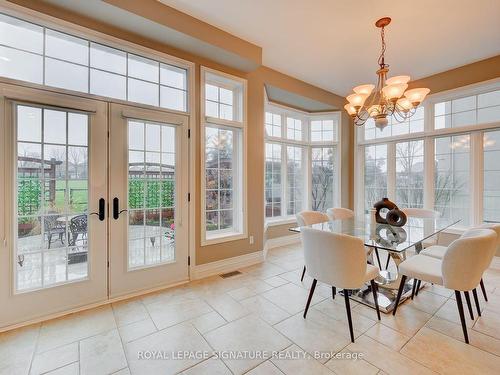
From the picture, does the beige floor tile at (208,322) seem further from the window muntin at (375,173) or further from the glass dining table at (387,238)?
the window muntin at (375,173)

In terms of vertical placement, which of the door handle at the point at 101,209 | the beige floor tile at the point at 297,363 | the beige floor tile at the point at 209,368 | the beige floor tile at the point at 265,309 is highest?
the door handle at the point at 101,209

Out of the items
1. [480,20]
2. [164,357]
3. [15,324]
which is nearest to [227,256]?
[164,357]

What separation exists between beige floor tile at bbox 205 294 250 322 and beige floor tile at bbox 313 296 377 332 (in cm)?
76

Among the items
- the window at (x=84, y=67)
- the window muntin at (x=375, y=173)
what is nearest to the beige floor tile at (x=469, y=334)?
the window muntin at (x=375, y=173)

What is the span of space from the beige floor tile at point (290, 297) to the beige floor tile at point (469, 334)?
100 cm

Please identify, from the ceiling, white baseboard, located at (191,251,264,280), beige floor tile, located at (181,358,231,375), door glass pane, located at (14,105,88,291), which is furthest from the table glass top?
the ceiling

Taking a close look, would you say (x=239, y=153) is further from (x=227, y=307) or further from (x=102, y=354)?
(x=102, y=354)

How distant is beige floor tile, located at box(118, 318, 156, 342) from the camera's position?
1958mm

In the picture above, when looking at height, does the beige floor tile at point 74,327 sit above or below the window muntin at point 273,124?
below

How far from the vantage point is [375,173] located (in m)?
4.95

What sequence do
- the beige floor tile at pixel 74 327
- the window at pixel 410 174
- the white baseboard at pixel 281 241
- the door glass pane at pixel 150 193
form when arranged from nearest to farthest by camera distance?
the beige floor tile at pixel 74 327, the door glass pane at pixel 150 193, the window at pixel 410 174, the white baseboard at pixel 281 241

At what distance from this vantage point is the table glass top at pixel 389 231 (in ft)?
6.96

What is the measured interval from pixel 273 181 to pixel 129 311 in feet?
10.5

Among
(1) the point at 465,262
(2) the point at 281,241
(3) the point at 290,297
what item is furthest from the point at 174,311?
(2) the point at 281,241
